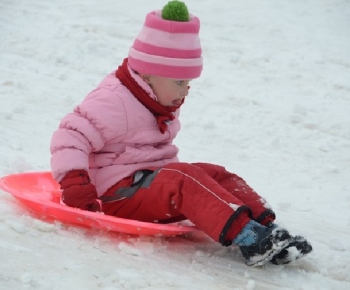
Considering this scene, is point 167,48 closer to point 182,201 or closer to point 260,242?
point 182,201

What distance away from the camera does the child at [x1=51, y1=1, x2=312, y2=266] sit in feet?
8.50

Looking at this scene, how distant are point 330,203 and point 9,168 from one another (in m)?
1.76

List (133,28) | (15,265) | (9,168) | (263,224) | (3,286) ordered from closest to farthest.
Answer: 1. (3,286)
2. (15,265)
3. (263,224)
4. (9,168)
5. (133,28)

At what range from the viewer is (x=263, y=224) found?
9.18 ft

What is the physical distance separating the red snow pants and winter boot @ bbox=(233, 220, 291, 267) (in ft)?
0.12

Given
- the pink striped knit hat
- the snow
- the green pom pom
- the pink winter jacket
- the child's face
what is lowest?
the snow

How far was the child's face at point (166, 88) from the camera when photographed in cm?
301

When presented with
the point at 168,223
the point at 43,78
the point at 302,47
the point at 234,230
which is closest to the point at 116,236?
the point at 168,223

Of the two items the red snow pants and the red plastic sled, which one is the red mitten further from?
the red snow pants

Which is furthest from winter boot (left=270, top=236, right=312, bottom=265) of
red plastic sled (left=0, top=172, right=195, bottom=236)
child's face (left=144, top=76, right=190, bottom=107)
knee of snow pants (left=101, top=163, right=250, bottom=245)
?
child's face (left=144, top=76, right=190, bottom=107)

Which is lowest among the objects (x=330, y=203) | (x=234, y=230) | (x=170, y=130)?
(x=330, y=203)

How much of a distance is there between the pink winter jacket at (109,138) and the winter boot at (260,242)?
0.63 metres

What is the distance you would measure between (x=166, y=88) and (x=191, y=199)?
1.98 ft

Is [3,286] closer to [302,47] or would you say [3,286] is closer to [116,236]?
[116,236]
